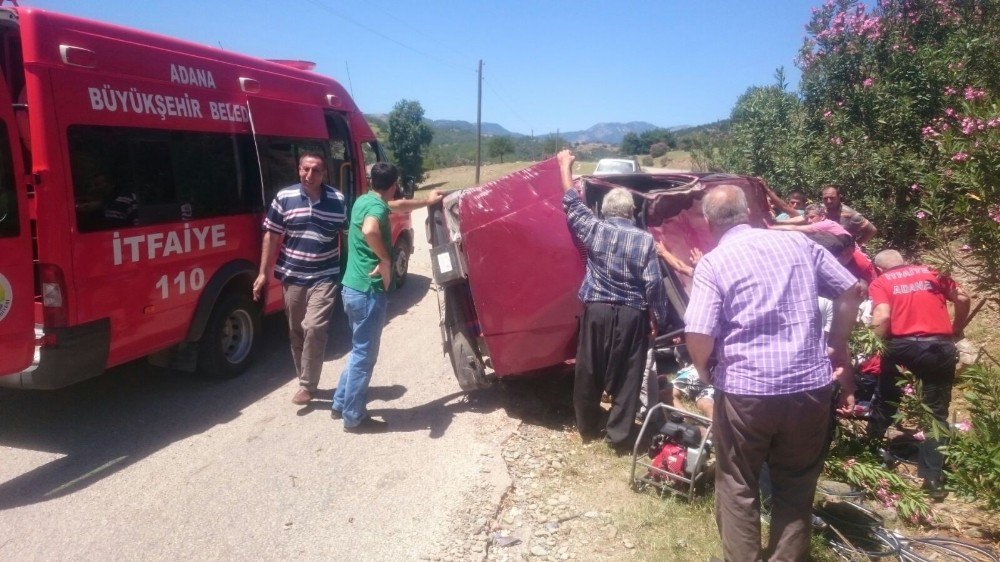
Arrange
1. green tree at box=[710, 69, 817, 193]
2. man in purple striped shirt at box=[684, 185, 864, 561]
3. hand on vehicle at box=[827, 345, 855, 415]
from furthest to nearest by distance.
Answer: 1. green tree at box=[710, 69, 817, 193]
2. hand on vehicle at box=[827, 345, 855, 415]
3. man in purple striped shirt at box=[684, 185, 864, 561]

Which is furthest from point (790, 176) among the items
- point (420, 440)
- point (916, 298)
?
point (420, 440)

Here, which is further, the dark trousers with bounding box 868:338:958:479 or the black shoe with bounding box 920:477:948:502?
the dark trousers with bounding box 868:338:958:479

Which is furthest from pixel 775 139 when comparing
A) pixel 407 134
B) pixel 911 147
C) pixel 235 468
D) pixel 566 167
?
pixel 407 134

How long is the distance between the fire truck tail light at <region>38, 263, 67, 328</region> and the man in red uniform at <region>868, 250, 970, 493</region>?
540 cm

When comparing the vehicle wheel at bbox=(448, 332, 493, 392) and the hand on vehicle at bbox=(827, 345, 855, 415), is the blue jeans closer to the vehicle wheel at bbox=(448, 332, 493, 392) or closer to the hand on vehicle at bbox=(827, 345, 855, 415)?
the vehicle wheel at bbox=(448, 332, 493, 392)

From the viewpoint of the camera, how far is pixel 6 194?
3.71 meters

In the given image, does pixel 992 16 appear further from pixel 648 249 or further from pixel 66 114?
pixel 66 114

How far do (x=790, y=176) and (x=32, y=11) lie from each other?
8.75 meters

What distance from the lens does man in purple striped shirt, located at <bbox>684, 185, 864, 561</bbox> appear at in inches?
102

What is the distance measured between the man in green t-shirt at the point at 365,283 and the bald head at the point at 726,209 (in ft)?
A: 7.62

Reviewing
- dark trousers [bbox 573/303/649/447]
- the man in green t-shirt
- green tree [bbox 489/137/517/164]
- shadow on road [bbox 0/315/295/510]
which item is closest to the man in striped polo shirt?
the man in green t-shirt

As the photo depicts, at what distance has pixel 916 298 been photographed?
4141 mm

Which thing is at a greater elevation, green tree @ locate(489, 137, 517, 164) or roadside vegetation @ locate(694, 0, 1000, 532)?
green tree @ locate(489, 137, 517, 164)

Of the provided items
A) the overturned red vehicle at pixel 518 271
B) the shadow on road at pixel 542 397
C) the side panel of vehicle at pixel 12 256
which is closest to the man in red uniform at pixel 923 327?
the overturned red vehicle at pixel 518 271
